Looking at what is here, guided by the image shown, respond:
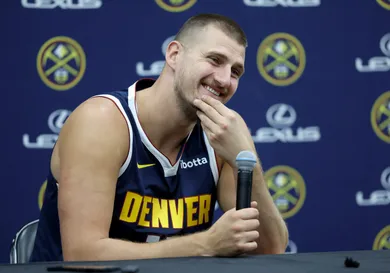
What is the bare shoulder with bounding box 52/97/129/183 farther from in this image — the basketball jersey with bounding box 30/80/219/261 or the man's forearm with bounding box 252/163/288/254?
the man's forearm with bounding box 252/163/288/254

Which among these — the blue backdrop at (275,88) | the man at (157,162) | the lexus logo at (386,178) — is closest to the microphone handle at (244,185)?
the man at (157,162)

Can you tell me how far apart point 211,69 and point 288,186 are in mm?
993

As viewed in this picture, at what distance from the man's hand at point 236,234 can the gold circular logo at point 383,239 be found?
1500 mm

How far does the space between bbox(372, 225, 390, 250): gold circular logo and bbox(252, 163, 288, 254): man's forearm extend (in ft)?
3.38

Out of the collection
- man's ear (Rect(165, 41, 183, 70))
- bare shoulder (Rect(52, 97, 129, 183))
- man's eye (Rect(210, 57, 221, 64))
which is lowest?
bare shoulder (Rect(52, 97, 129, 183))

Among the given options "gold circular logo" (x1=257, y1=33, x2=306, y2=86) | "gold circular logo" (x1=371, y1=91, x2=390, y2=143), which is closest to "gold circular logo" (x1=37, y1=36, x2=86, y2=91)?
"gold circular logo" (x1=257, y1=33, x2=306, y2=86)

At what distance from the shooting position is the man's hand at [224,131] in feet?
6.10

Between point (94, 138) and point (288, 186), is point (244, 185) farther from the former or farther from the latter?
point (288, 186)

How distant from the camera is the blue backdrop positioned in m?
2.67

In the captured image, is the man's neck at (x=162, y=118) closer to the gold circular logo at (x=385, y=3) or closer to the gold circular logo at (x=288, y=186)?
the gold circular logo at (x=288, y=186)

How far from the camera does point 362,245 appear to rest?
2803 millimetres

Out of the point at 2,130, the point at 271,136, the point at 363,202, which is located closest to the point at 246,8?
the point at 271,136

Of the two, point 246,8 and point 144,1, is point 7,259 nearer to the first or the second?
point 144,1

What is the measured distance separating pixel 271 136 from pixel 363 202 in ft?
1.65
